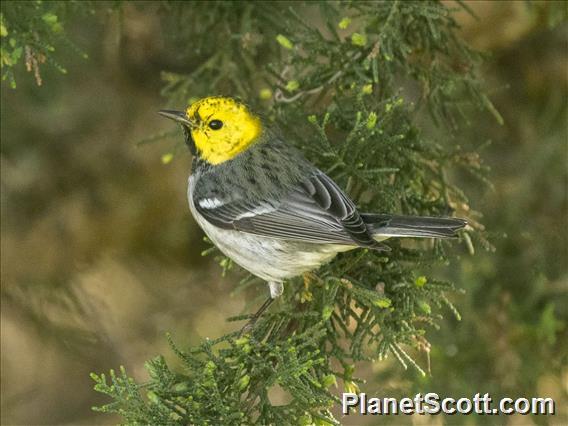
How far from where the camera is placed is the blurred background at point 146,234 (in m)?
4.86

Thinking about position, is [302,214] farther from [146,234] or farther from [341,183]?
[146,234]

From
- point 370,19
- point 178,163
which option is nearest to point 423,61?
point 370,19

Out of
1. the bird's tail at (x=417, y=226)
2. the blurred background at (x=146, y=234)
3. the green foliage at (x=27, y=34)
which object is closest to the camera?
the bird's tail at (x=417, y=226)

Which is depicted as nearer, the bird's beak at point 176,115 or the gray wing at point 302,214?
the gray wing at point 302,214

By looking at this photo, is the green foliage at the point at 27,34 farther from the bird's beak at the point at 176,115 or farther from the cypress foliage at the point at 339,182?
the bird's beak at the point at 176,115

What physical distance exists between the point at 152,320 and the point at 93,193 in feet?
3.40

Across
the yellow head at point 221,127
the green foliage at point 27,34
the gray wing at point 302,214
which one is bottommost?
the gray wing at point 302,214

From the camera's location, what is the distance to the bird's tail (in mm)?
3426

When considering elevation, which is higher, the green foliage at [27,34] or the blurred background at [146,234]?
the green foliage at [27,34]

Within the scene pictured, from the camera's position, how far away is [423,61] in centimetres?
430

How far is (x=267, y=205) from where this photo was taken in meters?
3.94

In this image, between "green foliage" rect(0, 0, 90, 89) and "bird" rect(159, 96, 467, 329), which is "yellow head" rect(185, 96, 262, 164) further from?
"green foliage" rect(0, 0, 90, 89)

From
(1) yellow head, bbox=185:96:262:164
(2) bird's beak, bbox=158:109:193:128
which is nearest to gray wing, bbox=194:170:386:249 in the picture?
(1) yellow head, bbox=185:96:262:164

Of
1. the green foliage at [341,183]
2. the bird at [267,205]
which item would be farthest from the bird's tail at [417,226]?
the green foliage at [341,183]
